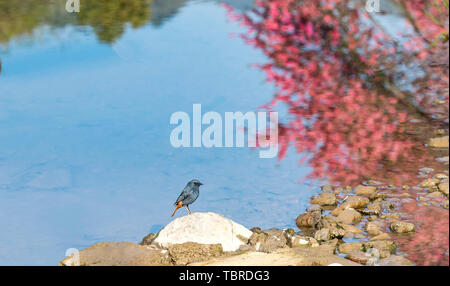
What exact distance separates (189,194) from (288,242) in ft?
3.51

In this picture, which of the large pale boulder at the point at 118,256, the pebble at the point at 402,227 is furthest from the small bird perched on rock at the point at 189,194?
the pebble at the point at 402,227

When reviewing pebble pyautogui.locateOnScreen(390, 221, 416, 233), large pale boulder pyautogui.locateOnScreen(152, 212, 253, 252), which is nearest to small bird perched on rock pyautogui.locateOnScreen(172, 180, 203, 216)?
large pale boulder pyautogui.locateOnScreen(152, 212, 253, 252)

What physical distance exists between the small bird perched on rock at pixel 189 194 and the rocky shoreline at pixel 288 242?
0.15 m

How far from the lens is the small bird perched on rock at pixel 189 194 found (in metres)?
6.88

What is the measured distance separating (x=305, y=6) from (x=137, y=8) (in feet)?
15.1

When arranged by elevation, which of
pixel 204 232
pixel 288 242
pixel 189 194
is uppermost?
pixel 189 194

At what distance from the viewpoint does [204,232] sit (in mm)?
6801

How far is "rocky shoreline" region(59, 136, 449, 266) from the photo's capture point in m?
6.52

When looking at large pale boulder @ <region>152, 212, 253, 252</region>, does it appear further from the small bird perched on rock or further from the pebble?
the pebble

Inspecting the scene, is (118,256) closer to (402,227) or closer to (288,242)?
(288,242)

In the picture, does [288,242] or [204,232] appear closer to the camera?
[204,232]

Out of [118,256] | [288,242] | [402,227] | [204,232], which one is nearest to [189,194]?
[204,232]
